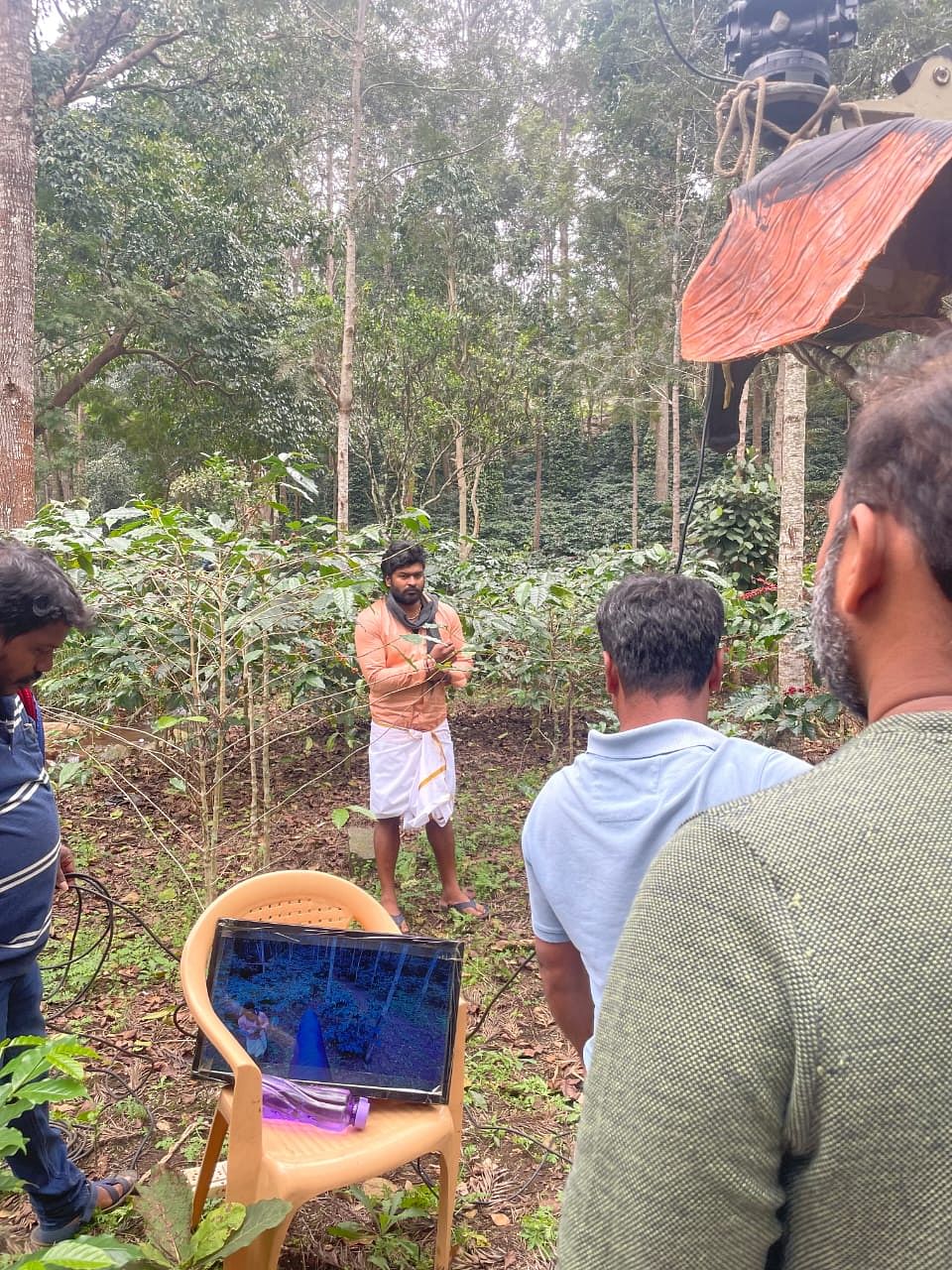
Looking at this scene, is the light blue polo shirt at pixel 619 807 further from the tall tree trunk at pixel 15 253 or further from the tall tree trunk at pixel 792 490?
the tall tree trunk at pixel 15 253

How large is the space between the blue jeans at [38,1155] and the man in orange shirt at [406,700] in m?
1.61

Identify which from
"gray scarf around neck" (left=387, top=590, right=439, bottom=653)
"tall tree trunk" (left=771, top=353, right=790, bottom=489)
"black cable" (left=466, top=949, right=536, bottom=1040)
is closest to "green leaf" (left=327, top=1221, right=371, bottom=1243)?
"black cable" (left=466, top=949, right=536, bottom=1040)

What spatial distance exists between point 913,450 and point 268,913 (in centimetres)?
200

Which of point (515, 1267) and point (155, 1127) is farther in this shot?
point (155, 1127)

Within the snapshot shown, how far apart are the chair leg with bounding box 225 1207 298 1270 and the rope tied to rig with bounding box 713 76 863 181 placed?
99.2 inches

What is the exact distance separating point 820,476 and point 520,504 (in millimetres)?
7827

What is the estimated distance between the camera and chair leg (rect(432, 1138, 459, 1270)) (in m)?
1.88

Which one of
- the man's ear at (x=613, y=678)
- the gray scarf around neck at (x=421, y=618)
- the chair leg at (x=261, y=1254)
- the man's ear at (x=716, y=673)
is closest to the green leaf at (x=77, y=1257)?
the chair leg at (x=261, y=1254)

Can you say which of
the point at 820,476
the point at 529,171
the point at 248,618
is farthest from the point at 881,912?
the point at 529,171

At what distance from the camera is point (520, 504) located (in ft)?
74.8

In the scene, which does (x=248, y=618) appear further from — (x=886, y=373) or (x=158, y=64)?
(x=158, y=64)

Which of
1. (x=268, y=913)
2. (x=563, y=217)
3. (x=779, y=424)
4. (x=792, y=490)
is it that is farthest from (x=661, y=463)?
(x=268, y=913)

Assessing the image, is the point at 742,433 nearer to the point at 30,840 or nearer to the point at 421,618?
the point at 421,618

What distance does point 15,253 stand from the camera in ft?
20.1
